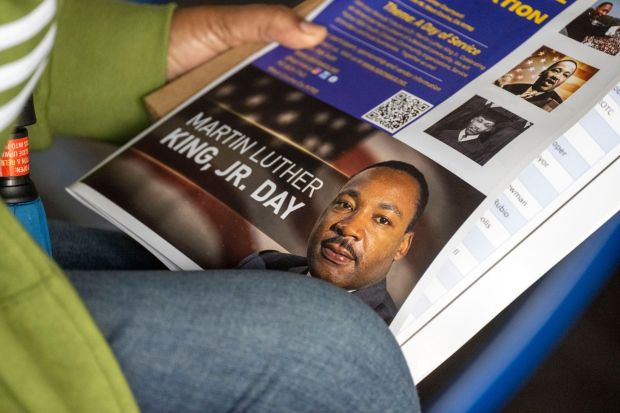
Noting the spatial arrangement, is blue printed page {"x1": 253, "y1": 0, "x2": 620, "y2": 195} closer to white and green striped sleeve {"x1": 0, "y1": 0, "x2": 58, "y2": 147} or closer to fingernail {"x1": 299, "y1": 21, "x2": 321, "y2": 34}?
fingernail {"x1": 299, "y1": 21, "x2": 321, "y2": 34}

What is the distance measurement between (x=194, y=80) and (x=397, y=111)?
162 millimetres

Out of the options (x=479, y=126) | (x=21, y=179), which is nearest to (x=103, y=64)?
(x=21, y=179)

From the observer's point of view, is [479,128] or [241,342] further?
[479,128]

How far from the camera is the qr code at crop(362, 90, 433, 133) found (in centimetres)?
55

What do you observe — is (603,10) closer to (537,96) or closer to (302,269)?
(537,96)

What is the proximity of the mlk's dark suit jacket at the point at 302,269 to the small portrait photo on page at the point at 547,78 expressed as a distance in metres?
0.17

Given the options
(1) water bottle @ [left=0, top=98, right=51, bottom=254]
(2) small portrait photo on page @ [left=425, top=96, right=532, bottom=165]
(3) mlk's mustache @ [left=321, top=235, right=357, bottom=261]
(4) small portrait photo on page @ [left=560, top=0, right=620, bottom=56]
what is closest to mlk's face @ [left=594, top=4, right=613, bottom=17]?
(4) small portrait photo on page @ [left=560, top=0, right=620, bottom=56]

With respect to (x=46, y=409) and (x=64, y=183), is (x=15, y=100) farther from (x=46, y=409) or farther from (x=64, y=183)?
(x=64, y=183)

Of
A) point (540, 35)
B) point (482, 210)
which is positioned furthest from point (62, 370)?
point (540, 35)

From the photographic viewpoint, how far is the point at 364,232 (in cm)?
50

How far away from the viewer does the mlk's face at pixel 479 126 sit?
53cm

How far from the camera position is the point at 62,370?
332 mm

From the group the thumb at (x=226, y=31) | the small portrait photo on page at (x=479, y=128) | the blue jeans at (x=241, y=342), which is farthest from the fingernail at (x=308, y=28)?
the blue jeans at (x=241, y=342)

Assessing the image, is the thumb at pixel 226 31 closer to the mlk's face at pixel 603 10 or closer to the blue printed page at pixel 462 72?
the blue printed page at pixel 462 72
